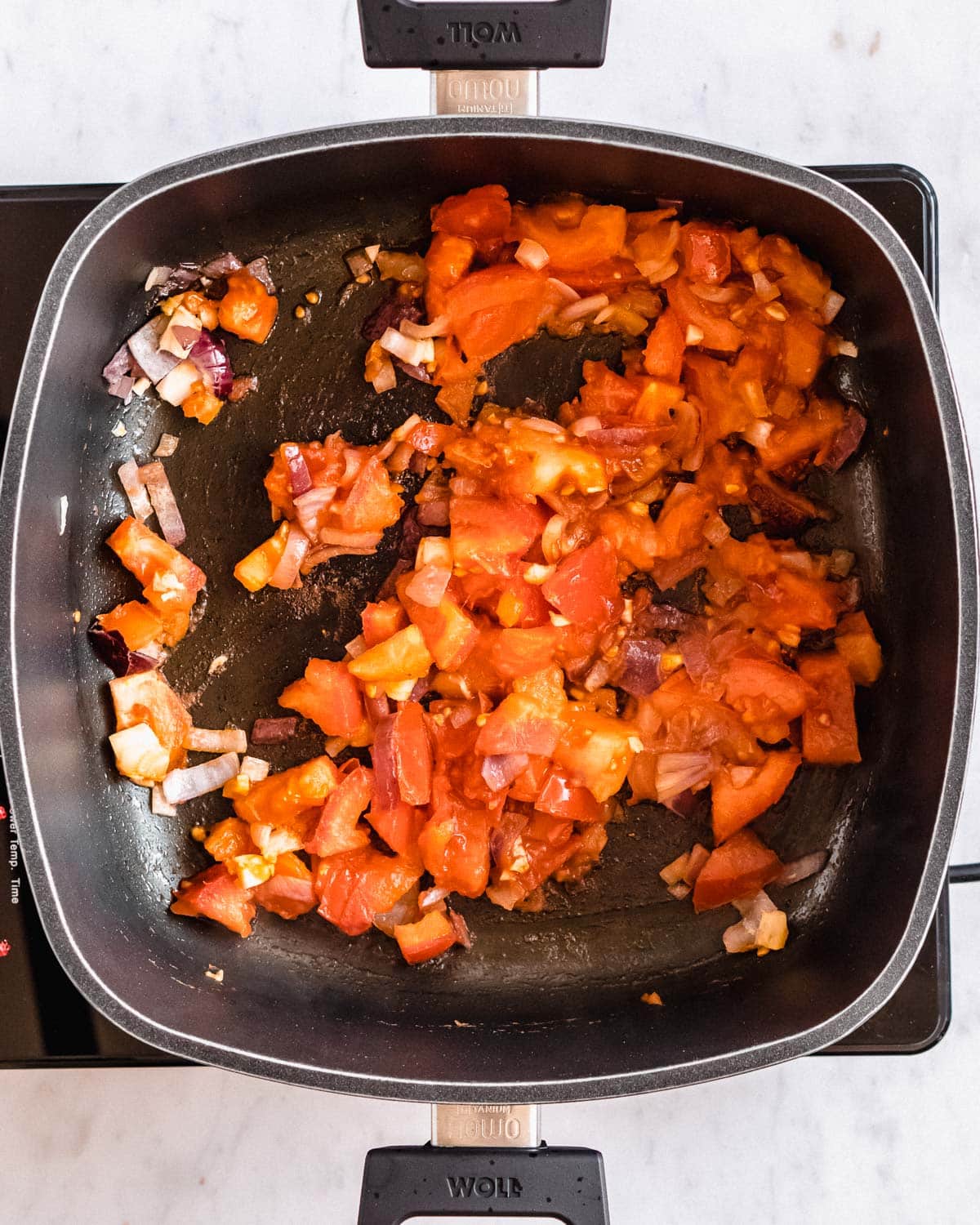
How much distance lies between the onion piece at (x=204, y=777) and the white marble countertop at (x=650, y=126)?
20.8 inches

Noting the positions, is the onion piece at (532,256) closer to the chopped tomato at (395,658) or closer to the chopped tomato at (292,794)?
the chopped tomato at (395,658)

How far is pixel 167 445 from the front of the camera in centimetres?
160

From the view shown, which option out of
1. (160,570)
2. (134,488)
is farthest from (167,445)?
(160,570)

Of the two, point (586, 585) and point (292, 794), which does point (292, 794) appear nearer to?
point (292, 794)

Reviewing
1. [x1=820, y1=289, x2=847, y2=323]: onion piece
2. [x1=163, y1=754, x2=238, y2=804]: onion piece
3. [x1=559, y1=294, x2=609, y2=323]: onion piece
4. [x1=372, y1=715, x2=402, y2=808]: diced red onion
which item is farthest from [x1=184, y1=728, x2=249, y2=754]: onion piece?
[x1=820, y1=289, x2=847, y2=323]: onion piece

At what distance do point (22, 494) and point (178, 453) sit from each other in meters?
0.30

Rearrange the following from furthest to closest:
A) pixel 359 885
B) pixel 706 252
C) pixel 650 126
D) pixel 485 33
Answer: pixel 650 126
pixel 359 885
pixel 706 252
pixel 485 33

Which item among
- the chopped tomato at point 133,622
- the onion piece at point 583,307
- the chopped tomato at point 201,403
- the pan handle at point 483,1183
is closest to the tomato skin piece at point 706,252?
the onion piece at point 583,307

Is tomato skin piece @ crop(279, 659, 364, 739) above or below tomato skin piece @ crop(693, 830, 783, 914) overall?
above

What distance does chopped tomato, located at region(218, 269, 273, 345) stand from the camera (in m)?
1.55

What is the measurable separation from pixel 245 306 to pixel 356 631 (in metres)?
0.56

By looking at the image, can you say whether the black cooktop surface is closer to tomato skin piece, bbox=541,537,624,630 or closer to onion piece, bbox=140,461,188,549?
onion piece, bbox=140,461,188,549

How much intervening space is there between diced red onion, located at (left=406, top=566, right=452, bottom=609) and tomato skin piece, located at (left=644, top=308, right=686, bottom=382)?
468mm

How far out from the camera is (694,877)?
1596mm
